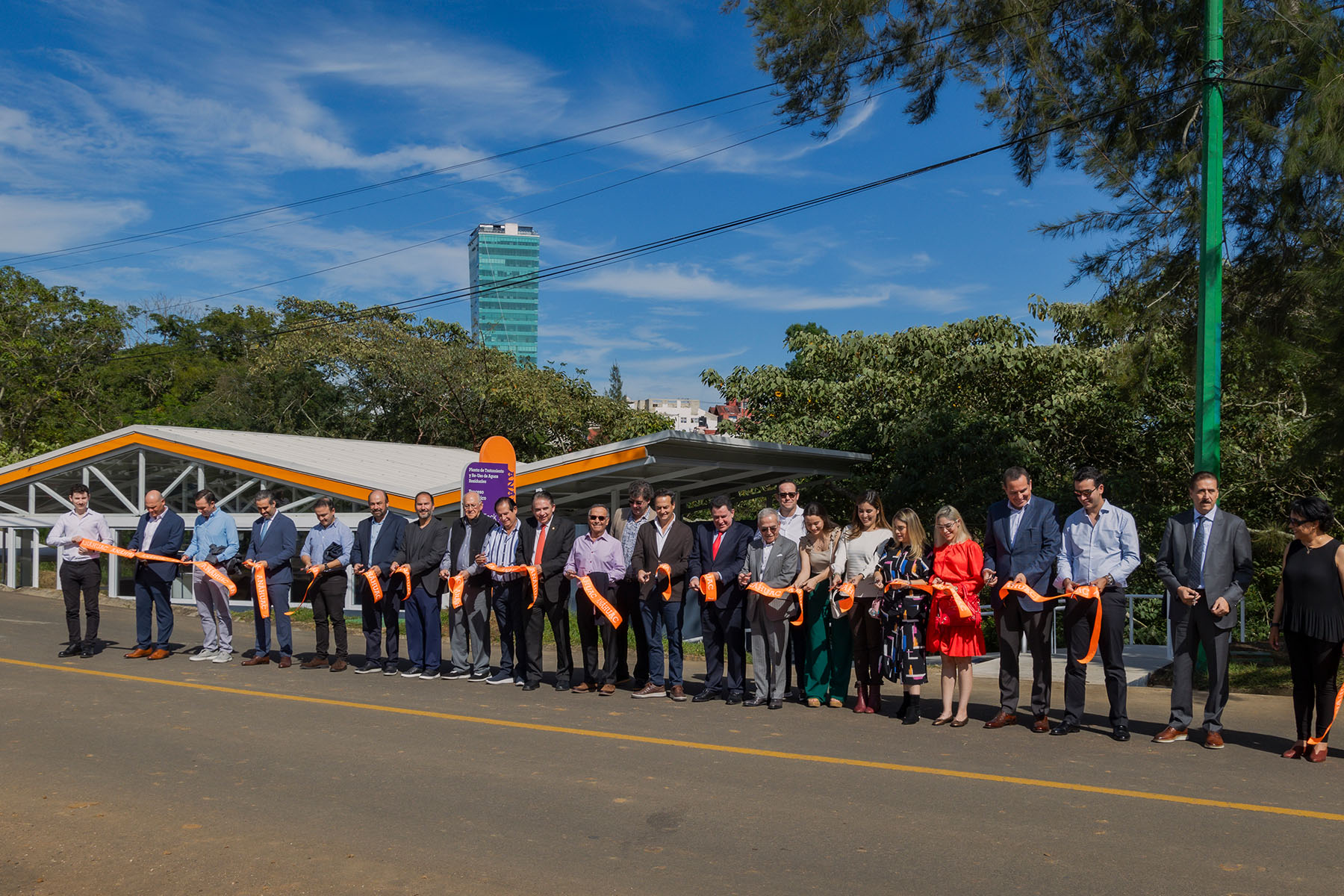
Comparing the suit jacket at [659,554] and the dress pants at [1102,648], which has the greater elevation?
the suit jacket at [659,554]

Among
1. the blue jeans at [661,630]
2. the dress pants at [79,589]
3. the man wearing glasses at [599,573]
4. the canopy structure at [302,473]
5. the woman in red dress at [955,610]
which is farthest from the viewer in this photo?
the canopy structure at [302,473]

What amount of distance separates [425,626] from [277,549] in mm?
2049

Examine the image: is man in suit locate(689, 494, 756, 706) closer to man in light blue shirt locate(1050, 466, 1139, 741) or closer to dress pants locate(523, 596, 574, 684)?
dress pants locate(523, 596, 574, 684)

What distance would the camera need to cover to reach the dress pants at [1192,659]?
25.9ft

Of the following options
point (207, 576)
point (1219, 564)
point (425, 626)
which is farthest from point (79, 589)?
point (1219, 564)

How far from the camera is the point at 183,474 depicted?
71.5 feet

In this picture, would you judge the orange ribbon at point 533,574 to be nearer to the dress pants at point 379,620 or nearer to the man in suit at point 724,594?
the man in suit at point 724,594

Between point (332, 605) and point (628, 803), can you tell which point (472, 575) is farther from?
point (628, 803)

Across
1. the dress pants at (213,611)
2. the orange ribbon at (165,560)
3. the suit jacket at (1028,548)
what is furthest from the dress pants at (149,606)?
the suit jacket at (1028,548)

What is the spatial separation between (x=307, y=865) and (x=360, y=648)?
977cm

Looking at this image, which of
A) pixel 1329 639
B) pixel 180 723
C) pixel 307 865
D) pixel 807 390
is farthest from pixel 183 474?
pixel 1329 639

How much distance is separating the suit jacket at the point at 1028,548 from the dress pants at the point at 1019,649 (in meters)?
0.08

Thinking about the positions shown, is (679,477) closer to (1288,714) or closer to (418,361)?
(1288,714)

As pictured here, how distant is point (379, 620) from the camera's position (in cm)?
1185
